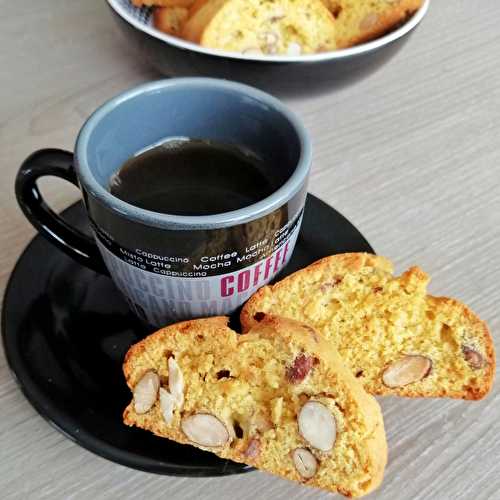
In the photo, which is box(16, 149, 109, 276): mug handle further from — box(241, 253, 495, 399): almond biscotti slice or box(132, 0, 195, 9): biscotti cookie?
box(132, 0, 195, 9): biscotti cookie

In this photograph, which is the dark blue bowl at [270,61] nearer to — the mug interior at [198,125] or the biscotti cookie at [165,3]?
the biscotti cookie at [165,3]

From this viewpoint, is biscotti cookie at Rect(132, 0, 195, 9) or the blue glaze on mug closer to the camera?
the blue glaze on mug

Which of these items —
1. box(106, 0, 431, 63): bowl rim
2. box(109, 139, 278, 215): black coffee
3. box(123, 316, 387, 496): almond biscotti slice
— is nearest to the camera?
box(123, 316, 387, 496): almond biscotti slice

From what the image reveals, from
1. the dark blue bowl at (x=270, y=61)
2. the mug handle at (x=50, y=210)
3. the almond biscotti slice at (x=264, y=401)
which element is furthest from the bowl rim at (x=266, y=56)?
the almond biscotti slice at (x=264, y=401)

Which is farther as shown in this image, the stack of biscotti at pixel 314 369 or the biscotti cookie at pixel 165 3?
the biscotti cookie at pixel 165 3

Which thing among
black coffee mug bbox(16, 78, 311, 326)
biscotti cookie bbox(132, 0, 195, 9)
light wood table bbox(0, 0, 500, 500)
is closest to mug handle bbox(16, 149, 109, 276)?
black coffee mug bbox(16, 78, 311, 326)

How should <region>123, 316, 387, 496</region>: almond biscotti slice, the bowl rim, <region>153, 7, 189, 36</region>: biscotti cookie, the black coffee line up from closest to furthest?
<region>123, 316, 387, 496</region>: almond biscotti slice < the black coffee < the bowl rim < <region>153, 7, 189, 36</region>: biscotti cookie

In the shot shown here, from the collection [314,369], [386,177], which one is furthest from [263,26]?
[314,369]

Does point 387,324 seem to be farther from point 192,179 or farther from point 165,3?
point 165,3
